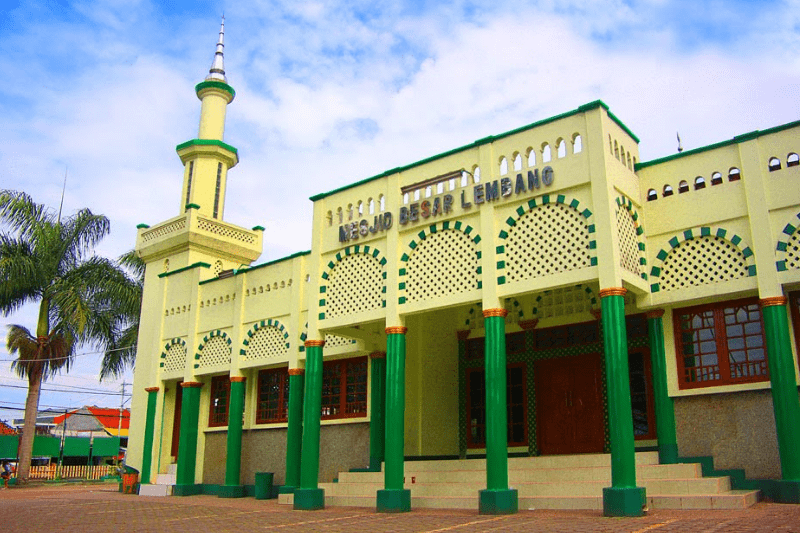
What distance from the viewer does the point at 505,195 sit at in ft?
37.5

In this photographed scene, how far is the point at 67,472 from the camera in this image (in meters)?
27.5

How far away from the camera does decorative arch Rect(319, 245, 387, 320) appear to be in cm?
1285

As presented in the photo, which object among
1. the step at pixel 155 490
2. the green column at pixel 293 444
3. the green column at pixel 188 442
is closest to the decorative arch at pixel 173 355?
the green column at pixel 188 442

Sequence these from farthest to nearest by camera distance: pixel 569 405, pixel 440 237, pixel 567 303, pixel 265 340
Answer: pixel 265 340, pixel 567 303, pixel 569 405, pixel 440 237

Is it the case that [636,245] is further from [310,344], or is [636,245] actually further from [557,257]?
[310,344]

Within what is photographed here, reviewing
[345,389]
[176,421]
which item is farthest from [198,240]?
[345,389]

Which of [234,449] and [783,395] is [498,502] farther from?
[234,449]

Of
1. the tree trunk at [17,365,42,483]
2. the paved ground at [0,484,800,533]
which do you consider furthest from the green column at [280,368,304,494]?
the tree trunk at [17,365,42,483]

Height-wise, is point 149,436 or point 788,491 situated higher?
point 149,436

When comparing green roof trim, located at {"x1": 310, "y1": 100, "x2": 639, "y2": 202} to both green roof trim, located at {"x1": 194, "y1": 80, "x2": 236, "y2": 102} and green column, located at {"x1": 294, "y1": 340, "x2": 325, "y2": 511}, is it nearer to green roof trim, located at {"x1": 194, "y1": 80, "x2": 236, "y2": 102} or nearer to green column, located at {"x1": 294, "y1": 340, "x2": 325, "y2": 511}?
green column, located at {"x1": 294, "y1": 340, "x2": 325, "y2": 511}

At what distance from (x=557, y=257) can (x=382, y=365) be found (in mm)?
5281

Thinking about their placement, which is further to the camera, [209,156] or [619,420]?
[209,156]

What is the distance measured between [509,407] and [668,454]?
3699 millimetres

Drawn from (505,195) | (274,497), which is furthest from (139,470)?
(505,195)
